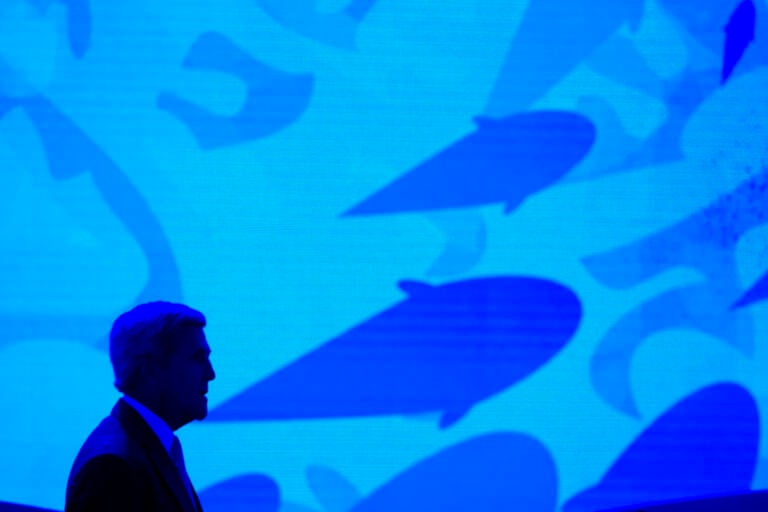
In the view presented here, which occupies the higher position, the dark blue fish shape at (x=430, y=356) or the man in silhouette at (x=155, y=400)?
the dark blue fish shape at (x=430, y=356)

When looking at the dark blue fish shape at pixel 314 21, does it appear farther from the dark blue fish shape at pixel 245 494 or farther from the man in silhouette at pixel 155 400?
the man in silhouette at pixel 155 400

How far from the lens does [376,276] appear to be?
3.07m

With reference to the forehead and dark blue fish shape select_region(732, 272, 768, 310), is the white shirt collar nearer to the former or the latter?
the forehead

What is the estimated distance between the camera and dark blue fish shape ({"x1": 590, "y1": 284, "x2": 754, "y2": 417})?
3.07m

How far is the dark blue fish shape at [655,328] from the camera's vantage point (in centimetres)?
307

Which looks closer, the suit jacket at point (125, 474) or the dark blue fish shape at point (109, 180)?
the suit jacket at point (125, 474)

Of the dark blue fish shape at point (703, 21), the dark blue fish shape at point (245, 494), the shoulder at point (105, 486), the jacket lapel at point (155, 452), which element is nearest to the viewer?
the shoulder at point (105, 486)

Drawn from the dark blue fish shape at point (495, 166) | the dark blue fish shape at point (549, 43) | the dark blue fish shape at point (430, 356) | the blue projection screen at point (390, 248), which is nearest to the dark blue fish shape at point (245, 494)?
the blue projection screen at point (390, 248)

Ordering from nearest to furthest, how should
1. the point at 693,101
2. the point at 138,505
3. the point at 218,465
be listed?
the point at 138,505
the point at 218,465
the point at 693,101

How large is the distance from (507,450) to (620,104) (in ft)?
3.89

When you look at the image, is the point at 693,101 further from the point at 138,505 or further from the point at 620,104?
the point at 138,505

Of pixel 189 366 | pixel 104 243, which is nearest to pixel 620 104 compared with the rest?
pixel 104 243

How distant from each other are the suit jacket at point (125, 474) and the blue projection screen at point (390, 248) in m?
1.54

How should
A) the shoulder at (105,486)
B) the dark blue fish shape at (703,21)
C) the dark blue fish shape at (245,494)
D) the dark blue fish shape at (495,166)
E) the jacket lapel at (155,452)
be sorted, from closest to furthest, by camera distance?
1. the shoulder at (105,486)
2. the jacket lapel at (155,452)
3. the dark blue fish shape at (245,494)
4. the dark blue fish shape at (495,166)
5. the dark blue fish shape at (703,21)
